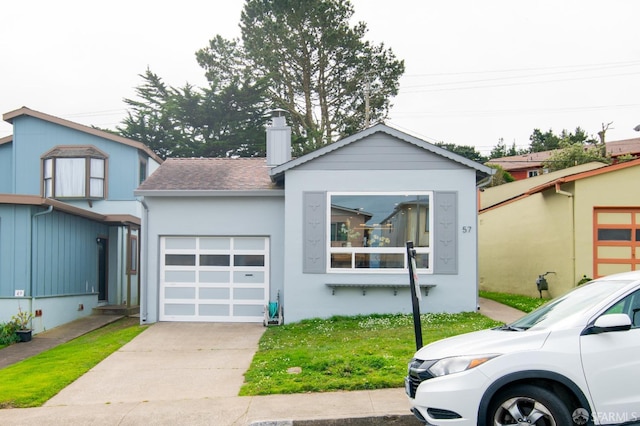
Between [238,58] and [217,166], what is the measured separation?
1982 centimetres

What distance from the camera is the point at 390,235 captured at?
563 inches

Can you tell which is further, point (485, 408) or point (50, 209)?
point (50, 209)

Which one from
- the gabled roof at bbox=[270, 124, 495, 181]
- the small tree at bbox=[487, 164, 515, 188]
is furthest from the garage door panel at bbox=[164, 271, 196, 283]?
the small tree at bbox=[487, 164, 515, 188]

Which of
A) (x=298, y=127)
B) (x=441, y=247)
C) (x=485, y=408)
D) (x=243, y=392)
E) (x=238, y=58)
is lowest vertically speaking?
(x=243, y=392)

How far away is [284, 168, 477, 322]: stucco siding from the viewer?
14.3 m

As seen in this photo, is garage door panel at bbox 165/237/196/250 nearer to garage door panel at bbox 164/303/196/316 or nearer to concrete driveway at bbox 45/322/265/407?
garage door panel at bbox 164/303/196/316

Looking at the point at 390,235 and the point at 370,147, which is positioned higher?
the point at 370,147

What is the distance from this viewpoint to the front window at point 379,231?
563 inches

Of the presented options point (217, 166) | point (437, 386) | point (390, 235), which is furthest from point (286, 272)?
point (437, 386)

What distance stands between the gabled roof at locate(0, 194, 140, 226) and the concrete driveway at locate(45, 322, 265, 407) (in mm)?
3676

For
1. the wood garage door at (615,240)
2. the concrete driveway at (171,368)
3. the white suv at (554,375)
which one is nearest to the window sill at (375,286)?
the concrete driveway at (171,368)

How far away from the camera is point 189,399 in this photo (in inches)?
342

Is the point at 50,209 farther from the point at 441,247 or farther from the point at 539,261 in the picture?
the point at 539,261

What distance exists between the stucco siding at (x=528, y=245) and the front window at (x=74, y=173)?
13042 millimetres
